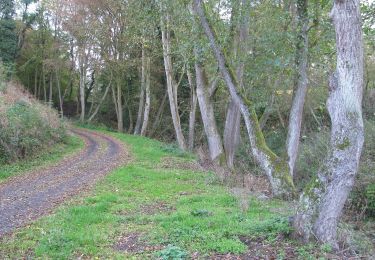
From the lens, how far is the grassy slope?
665 cm

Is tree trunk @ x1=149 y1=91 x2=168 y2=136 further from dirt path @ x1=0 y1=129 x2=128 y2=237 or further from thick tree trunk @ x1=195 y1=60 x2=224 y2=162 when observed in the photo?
thick tree trunk @ x1=195 y1=60 x2=224 y2=162

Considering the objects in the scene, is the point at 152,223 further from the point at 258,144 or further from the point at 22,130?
the point at 22,130

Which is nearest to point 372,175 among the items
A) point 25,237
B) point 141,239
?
point 141,239

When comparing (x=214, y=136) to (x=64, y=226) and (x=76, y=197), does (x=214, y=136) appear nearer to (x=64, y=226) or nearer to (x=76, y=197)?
(x=76, y=197)

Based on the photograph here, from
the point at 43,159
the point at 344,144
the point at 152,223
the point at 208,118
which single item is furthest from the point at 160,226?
the point at 43,159

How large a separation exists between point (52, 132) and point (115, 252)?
15929 millimetres

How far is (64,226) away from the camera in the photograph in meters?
7.93

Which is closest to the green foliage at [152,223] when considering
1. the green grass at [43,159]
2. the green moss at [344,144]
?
the green moss at [344,144]

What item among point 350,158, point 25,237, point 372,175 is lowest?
point 25,237

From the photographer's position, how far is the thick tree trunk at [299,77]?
1089cm

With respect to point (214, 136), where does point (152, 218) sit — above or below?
below

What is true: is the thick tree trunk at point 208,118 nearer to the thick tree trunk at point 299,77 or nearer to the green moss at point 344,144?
the thick tree trunk at point 299,77

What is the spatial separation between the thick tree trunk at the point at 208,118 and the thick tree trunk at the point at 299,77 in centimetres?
Answer: 523

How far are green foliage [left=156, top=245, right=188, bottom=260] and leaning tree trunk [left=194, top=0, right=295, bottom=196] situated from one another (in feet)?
16.6
